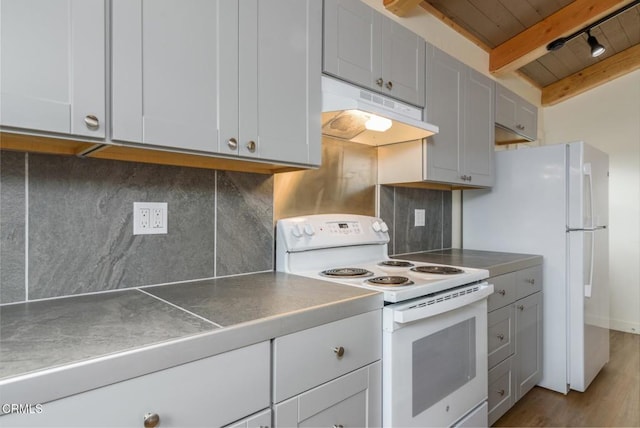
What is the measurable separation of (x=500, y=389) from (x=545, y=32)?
2.75 metres

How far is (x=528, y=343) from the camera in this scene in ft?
7.95

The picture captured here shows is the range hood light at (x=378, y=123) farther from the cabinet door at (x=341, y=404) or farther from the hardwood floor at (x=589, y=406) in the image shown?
the hardwood floor at (x=589, y=406)

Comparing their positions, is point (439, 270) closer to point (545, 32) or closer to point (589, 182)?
point (589, 182)

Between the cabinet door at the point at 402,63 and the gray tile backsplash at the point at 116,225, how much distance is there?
0.82 meters

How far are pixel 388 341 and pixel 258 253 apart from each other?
693 mm

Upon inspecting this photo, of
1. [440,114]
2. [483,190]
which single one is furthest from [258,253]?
[483,190]

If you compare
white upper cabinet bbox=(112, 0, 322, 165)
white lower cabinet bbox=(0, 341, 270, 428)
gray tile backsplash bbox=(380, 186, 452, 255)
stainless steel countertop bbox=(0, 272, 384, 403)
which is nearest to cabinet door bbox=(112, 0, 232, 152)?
white upper cabinet bbox=(112, 0, 322, 165)

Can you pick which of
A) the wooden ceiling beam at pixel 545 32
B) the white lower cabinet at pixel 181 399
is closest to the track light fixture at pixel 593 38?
the wooden ceiling beam at pixel 545 32

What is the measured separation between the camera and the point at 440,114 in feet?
7.06

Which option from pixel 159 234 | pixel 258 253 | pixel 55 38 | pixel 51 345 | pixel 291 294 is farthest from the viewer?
pixel 258 253

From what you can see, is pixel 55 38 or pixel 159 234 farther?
pixel 159 234

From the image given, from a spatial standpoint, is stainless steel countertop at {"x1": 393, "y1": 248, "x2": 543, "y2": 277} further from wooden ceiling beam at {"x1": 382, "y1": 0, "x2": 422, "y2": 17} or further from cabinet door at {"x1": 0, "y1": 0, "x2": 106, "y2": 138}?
cabinet door at {"x1": 0, "y1": 0, "x2": 106, "y2": 138}

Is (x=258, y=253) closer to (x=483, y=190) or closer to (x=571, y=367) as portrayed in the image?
(x=483, y=190)

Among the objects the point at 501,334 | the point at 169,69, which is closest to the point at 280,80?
the point at 169,69
